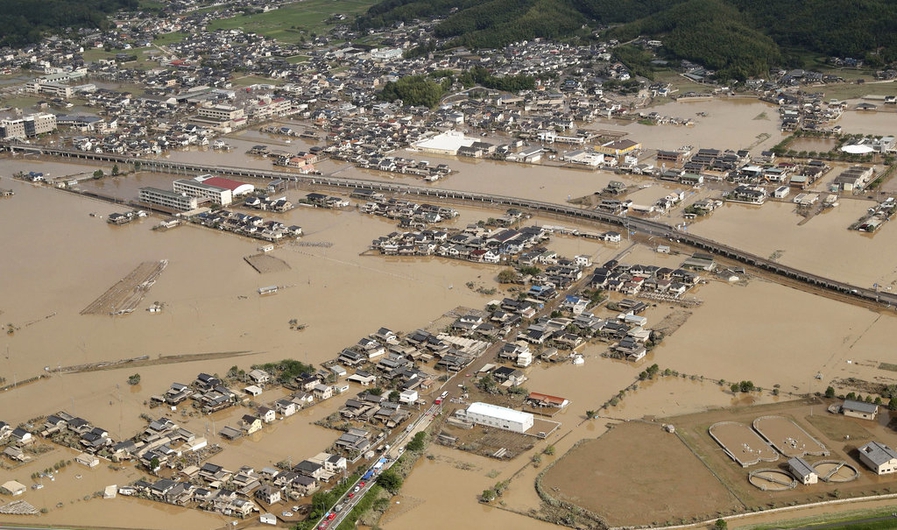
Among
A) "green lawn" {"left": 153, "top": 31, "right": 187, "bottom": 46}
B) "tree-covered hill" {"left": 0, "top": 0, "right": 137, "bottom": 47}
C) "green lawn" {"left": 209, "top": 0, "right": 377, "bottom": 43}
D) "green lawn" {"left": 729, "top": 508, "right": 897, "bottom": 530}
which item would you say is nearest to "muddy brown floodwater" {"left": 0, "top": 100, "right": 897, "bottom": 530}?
"green lawn" {"left": 729, "top": 508, "right": 897, "bottom": 530}

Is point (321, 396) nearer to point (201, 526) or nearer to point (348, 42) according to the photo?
point (201, 526)

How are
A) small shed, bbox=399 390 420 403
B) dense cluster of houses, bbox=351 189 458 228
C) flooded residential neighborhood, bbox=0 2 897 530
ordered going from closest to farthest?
flooded residential neighborhood, bbox=0 2 897 530
small shed, bbox=399 390 420 403
dense cluster of houses, bbox=351 189 458 228

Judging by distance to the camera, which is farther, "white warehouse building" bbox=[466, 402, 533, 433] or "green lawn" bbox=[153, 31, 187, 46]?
"green lawn" bbox=[153, 31, 187, 46]

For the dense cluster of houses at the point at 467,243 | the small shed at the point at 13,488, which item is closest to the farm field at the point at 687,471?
the small shed at the point at 13,488

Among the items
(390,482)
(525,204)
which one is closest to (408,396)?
(390,482)

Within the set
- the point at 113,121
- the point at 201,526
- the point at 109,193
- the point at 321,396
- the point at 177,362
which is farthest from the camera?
the point at 113,121

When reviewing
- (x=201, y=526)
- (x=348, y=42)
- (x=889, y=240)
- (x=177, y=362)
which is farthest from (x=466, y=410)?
(x=348, y=42)

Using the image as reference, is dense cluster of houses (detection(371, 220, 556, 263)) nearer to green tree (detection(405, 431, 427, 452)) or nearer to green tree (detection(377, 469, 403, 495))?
green tree (detection(405, 431, 427, 452))

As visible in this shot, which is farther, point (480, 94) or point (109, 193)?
point (480, 94)
